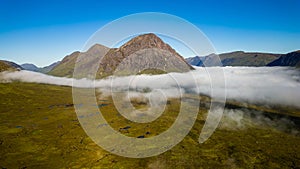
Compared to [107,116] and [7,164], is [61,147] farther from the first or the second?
[107,116]

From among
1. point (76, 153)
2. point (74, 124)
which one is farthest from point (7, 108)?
point (76, 153)

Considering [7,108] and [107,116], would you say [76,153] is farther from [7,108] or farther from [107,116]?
[7,108]

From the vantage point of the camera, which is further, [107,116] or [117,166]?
[107,116]

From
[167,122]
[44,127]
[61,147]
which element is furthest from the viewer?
→ [167,122]

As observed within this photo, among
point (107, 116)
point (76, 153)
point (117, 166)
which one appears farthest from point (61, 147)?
point (107, 116)

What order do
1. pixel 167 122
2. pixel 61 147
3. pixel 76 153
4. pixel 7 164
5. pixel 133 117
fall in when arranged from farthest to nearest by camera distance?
pixel 133 117, pixel 167 122, pixel 61 147, pixel 76 153, pixel 7 164

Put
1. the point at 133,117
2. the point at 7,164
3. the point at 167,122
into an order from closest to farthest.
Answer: the point at 7,164
the point at 167,122
the point at 133,117

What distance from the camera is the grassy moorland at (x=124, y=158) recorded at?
9512cm

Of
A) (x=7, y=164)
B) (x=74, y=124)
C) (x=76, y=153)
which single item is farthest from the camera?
(x=74, y=124)

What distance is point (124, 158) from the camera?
104 m

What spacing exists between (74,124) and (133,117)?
181 ft

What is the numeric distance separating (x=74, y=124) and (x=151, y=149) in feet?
239

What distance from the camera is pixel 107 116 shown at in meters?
185

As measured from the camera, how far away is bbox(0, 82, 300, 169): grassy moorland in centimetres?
9512
